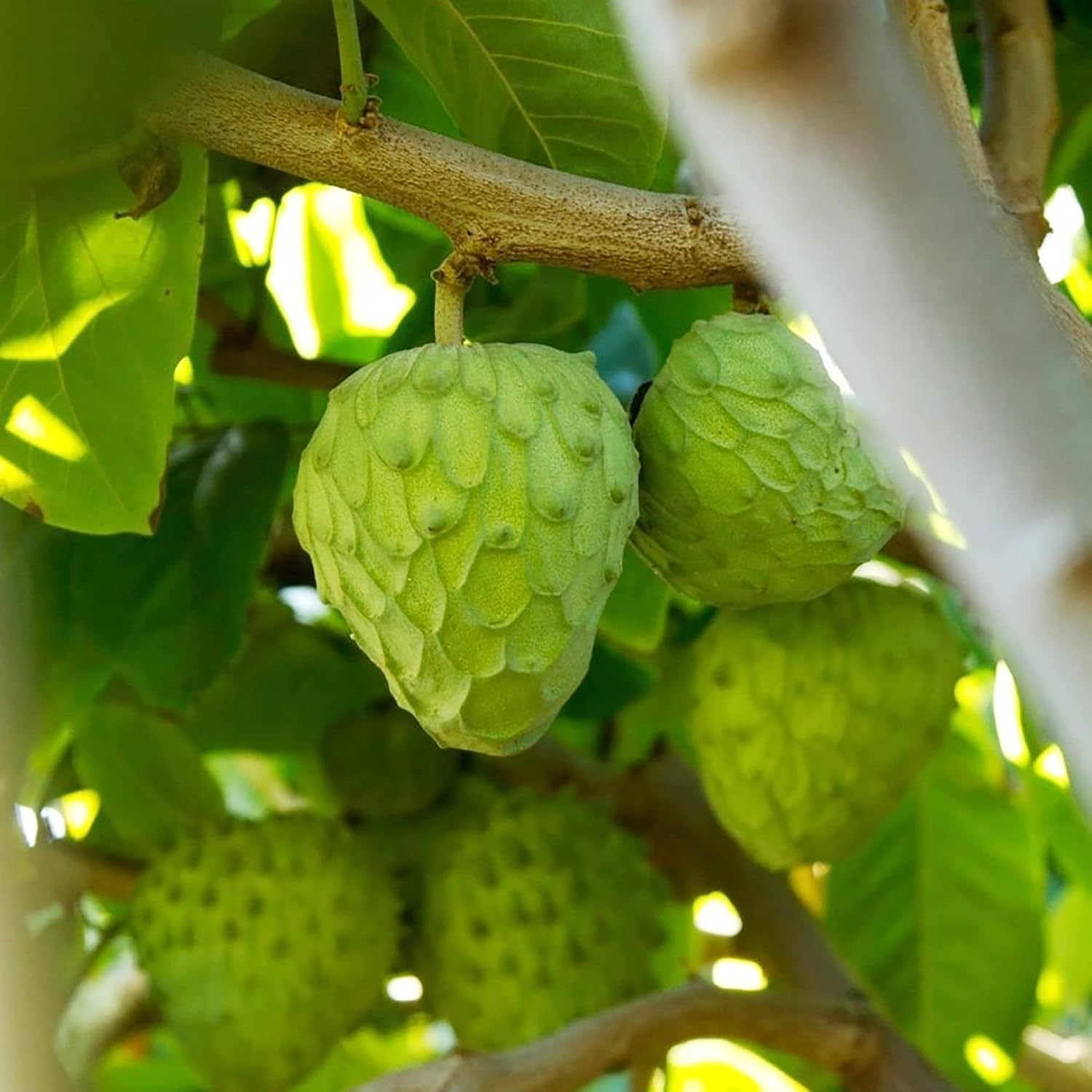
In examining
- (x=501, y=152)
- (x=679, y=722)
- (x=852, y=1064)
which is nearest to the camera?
(x=501, y=152)

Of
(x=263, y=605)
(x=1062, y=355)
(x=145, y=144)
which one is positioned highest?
(x=1062, y=355)

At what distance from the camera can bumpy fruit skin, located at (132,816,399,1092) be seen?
4.82ft

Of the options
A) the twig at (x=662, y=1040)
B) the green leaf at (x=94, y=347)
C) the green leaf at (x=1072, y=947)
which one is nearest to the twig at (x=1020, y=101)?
the green leaf at (x=94, y=347)

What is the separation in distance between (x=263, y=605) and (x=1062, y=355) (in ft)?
5.42

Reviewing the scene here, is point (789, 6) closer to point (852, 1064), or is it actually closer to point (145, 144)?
point (145, 144)

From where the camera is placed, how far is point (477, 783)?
1789 millimetres

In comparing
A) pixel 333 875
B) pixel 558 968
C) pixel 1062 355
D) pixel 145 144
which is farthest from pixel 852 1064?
pixel 1062 355

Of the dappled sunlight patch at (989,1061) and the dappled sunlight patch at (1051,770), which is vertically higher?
the dappled sunlight patch at (1051,770)

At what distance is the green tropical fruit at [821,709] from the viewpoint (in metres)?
1.32

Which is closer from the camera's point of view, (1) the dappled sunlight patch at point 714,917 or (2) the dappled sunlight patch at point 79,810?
(2) the dappled sunlight patch at point 79,810

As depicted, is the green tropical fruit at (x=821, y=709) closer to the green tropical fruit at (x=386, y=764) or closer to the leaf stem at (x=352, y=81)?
the green tropical fruit at (x=386, y=764)

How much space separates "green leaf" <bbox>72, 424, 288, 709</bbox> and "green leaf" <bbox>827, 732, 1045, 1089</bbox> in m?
0.88

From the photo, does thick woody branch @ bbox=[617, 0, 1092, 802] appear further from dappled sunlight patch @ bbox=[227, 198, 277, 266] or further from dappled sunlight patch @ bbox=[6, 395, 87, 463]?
dappled sunlight patch @ bbox=[227, 198, 277, 266]

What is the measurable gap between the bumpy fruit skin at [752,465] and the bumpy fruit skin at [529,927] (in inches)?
25.6
